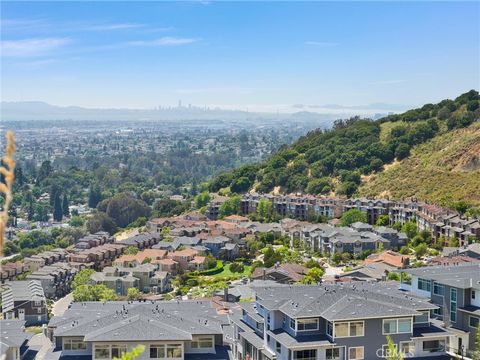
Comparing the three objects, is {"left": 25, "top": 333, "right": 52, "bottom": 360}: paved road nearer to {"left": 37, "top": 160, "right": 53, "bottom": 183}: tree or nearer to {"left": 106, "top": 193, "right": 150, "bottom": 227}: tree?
{"left": 106, "top": 193, "right": 150, "bottom": 227}: tree

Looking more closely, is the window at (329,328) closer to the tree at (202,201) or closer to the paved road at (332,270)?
the paved road at (332,270)

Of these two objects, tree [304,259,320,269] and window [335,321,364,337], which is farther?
tree [304,259,320,269]

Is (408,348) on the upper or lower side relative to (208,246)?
upper

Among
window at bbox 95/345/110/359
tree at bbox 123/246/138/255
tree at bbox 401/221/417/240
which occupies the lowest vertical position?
tree at bbox 123/246/138/255

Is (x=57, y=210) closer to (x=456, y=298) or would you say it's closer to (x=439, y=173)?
(x=439, y=173)

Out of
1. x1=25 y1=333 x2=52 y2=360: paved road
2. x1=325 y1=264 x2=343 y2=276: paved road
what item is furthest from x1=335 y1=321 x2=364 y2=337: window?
x1=325 y1=264 x2=343 y2=276: paved road

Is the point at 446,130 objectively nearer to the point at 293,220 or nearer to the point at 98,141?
the point at 293,220

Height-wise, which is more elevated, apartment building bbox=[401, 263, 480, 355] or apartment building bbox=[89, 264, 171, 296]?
apartment building bbox=[401, 263, 480, 355]

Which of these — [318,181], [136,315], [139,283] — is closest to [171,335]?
[136,315]
